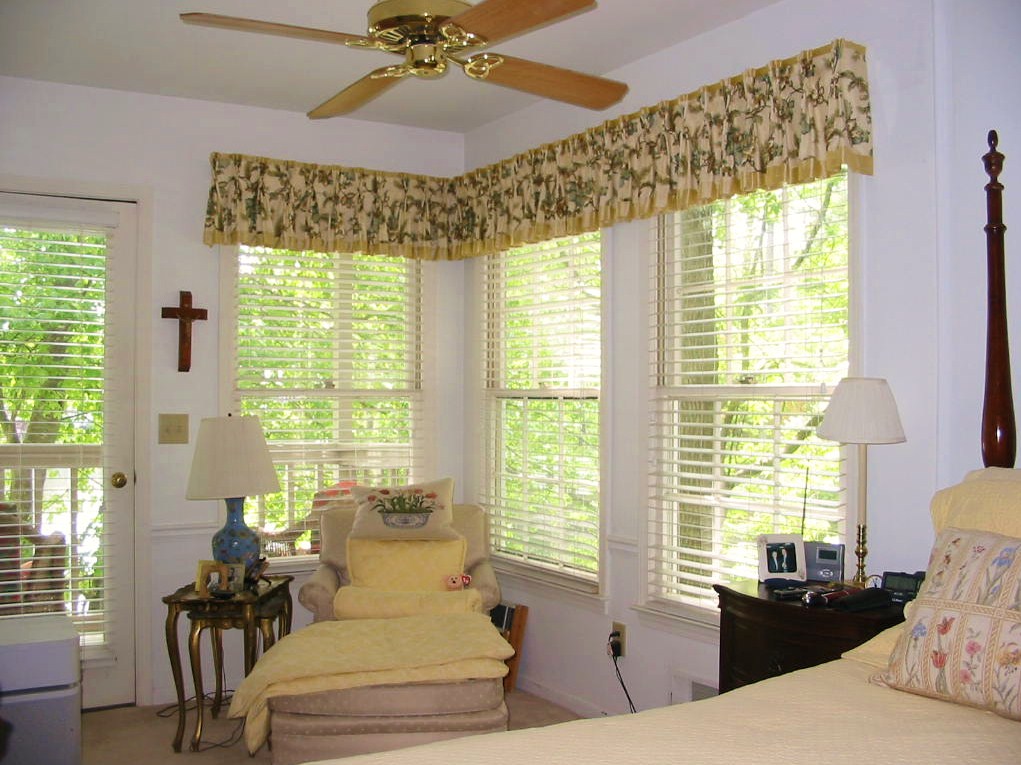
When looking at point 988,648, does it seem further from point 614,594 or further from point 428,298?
point 428,298

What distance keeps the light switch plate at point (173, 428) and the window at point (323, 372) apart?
0.82 feet

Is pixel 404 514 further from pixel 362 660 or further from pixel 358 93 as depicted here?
pixel 358 93

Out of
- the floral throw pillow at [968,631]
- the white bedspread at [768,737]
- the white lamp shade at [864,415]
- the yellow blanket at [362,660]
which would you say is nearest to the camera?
the white bedspread at [768,737]

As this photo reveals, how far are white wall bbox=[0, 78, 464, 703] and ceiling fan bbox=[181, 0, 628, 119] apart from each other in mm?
1974

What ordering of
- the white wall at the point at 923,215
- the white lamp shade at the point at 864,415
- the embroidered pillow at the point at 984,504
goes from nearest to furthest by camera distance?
the embroidered pillow at the point at 984,504 → the white lamp shade at the point at 864,415 → the white wall at the point at 923,215

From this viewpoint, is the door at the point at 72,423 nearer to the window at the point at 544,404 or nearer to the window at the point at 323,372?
the window at the point at 323,372

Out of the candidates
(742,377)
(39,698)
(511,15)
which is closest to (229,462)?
(39,698)

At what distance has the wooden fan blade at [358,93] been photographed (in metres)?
2.43

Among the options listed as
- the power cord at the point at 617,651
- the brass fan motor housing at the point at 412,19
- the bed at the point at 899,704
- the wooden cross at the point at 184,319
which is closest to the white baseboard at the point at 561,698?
the power cord at the point at 617,651

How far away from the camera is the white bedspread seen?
158 centimetres

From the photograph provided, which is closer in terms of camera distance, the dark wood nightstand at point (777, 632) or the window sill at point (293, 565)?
the dark wood nightstand at point (777, 632)

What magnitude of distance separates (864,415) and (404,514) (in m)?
2.01

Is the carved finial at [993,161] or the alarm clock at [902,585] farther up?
the carved finial at [993,161]

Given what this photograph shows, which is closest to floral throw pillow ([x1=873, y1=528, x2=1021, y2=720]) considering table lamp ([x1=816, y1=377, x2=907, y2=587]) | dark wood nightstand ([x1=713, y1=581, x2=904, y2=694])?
dark wood nightstand ([x1=713, y1=581, x2=904, y2=694])
